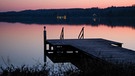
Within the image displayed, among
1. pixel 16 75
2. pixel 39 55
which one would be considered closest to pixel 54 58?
pixel 39 55

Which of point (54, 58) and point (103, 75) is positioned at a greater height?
point (103, 75)

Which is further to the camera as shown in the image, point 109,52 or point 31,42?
point 31,42

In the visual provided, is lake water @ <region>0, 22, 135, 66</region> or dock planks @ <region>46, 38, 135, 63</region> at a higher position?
dock planks @ <region>46, 38, 135, 63</region>

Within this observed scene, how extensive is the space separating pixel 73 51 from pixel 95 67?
11501 millimetres

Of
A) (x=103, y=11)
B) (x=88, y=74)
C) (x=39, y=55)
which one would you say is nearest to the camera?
(x=88, y=74)

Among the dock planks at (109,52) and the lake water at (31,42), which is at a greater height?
the dock planks at (109,52)

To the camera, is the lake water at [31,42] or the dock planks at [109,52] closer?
the dock planks at [109,52]

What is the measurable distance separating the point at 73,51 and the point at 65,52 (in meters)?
0.61

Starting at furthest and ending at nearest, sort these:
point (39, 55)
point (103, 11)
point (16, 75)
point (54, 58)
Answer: point (103, 11), point (39, 55), point (54, 58), point (16, 75)

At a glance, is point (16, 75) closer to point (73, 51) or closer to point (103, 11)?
point (73, 51)

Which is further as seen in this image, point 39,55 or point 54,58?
point 39,55

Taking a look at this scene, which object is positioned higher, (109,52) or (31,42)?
(109,52)

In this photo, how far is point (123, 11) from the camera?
16025 centimetres

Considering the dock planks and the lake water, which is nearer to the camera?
the dock planks
